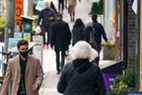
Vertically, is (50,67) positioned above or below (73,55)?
below

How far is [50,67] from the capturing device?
24.2 meters

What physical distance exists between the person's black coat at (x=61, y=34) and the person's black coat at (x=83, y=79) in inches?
460

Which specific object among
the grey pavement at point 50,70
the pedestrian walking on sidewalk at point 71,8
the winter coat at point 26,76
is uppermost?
the pedestrian walking on sidewalk at point 71,8

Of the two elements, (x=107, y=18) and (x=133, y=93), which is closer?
(x=133, y=93)

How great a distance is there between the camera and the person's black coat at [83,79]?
1044 centimetres

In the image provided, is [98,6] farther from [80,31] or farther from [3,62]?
[3,62]

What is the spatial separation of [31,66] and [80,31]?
1012 centimetres

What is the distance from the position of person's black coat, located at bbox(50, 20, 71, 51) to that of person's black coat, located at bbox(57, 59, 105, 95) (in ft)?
38.3

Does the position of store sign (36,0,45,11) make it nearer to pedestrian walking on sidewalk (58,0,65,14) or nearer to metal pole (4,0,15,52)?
pedestrian walking on sidewalk (58,0,65,14)

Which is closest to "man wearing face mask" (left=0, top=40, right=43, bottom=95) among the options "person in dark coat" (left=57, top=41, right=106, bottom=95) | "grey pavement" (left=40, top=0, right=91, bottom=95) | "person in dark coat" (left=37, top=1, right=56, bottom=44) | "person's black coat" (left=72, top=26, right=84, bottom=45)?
"person in dark coat" (left=57, top=41, right=106, bottom=95)

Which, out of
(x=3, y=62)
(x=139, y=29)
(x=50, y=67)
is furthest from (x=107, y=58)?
(x=139, y=29)

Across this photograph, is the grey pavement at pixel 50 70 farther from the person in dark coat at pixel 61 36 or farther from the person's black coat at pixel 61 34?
the person's black coat at pixel 61 34

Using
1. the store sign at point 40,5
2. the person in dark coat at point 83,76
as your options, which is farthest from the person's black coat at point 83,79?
the store sign at point 40,5

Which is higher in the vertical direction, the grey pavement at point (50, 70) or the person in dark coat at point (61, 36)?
the person in dark coat at point (61, 36)
